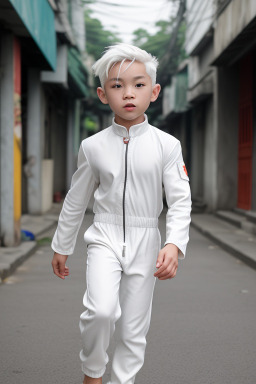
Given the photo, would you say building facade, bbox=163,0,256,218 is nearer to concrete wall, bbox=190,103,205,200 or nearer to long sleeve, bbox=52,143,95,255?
concrete wall, bbox=190,103,205,200

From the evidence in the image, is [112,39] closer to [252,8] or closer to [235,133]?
[235,133]

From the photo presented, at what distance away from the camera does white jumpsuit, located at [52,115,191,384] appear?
312cm

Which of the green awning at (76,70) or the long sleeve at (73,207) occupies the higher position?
the green awning at (76,70)

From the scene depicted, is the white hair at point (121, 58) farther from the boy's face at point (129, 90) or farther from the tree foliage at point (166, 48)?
the tree foliage at point (166, 48)

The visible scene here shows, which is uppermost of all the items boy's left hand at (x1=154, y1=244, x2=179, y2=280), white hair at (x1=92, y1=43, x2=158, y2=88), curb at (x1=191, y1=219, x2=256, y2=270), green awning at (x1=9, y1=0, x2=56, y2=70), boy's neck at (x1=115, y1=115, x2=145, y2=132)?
green awning at (x1=9, y1=0, x2=56, y2=70)

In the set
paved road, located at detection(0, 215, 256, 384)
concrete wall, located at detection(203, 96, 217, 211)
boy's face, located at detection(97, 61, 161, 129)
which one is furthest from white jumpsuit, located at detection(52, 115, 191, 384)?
concrete wall, located at detection(203, 96, 217, 211)

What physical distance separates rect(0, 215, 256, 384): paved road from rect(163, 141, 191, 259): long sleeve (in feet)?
4.21

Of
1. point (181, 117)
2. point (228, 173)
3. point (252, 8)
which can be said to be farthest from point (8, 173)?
point (181, 117)

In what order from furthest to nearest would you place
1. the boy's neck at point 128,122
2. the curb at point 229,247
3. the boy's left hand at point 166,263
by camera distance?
1. the curb at point 229,247
2. the boy's neck at point 128,122
3. the boy's left hand at point 166,263

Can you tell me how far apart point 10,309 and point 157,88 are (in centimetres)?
337

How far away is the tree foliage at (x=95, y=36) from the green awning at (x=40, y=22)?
97.0 ft

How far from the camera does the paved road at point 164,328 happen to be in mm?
4113

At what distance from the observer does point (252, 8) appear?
35.9 ft

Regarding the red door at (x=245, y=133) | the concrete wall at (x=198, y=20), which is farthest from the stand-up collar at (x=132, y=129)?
the concrete wall at (x=198, y=20)
